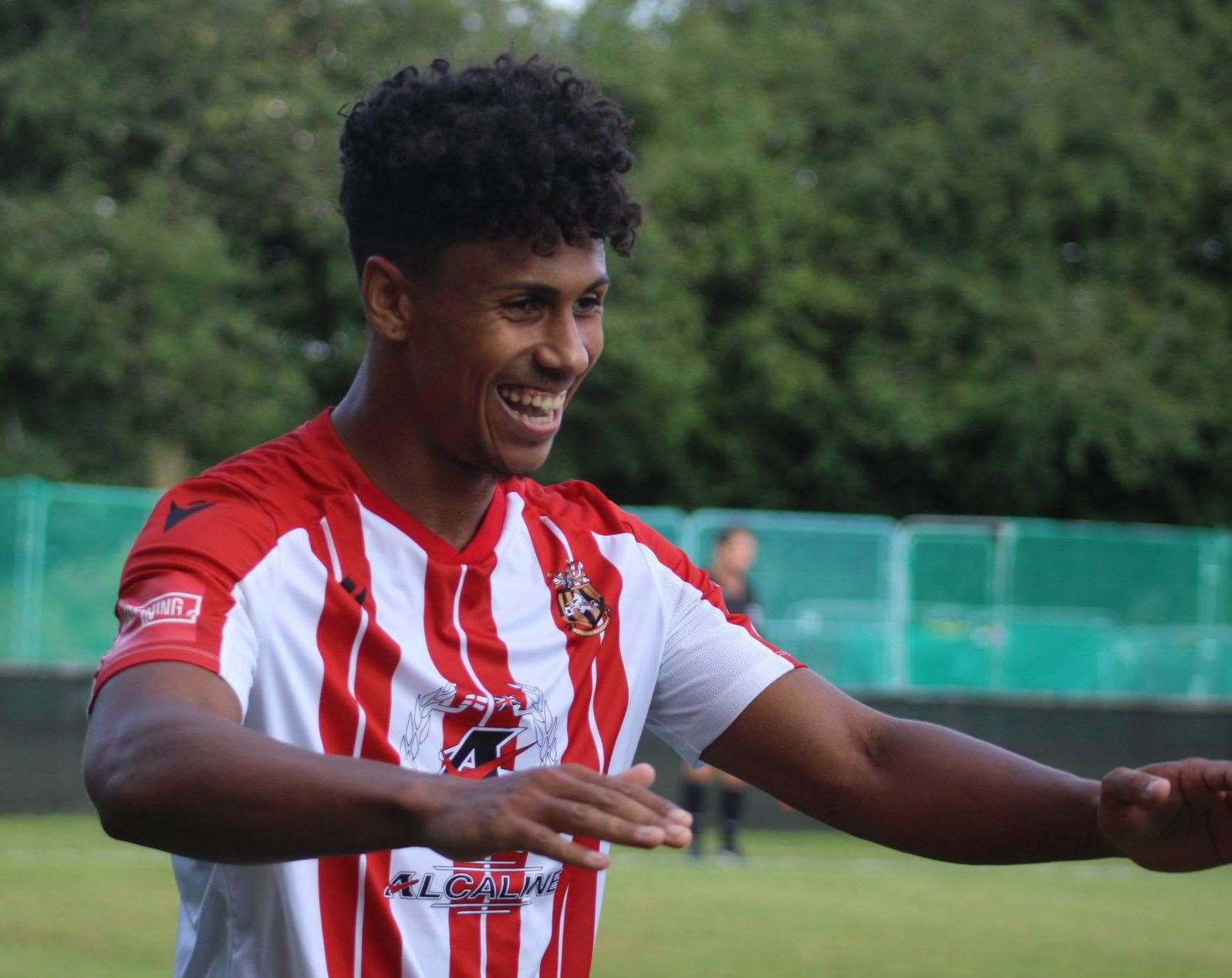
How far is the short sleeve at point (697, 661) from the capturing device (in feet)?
9.80

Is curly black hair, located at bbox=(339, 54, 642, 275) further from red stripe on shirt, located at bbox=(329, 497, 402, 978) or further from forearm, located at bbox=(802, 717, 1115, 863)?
forearm, located at bbox=(802, 717, 1115, 863)

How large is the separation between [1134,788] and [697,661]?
73cm

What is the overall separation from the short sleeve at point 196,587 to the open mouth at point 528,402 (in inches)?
15.1

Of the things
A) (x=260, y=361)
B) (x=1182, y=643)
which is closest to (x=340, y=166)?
(x=1182, y=643)

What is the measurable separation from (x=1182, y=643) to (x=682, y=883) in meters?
8.76

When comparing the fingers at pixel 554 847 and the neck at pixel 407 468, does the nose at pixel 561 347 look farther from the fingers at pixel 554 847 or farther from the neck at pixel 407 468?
the fingers at pixel 554 847

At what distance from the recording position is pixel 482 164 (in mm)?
2613

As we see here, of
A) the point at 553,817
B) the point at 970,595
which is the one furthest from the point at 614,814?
the point at 970,595

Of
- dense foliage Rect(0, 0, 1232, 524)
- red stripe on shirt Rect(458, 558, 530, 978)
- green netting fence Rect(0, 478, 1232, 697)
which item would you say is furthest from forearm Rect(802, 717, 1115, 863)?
dense foliage Rect(0, 0, 1232, 524)

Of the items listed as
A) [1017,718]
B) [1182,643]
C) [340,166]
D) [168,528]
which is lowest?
[168,528]

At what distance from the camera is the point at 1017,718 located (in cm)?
1678

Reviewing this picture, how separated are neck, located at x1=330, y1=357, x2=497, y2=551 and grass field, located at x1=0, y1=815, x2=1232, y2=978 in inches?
231

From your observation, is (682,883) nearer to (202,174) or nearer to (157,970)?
(157,970)

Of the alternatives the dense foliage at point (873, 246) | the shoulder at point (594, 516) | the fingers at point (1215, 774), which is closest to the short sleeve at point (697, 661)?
the shoulder at point (594, 516)
